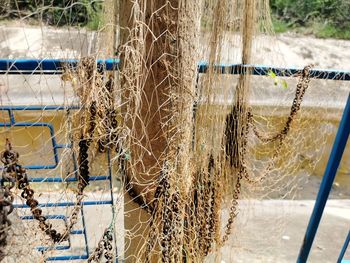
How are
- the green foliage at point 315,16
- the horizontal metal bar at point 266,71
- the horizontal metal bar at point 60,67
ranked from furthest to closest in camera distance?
1. the green foliage at point 315,16
2. the horizontal metal bar at point 266,71
3. the horizontal metal bar at point 60,67

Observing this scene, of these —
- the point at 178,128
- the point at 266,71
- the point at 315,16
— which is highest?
the point at 266,71

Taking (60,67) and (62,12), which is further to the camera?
(60,67)

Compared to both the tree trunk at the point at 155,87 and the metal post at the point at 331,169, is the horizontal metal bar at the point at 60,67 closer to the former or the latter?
the tree trunk at the point at 155,87

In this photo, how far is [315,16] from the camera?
31.5 feet

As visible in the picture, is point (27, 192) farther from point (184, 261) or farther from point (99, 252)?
point (184, 261)

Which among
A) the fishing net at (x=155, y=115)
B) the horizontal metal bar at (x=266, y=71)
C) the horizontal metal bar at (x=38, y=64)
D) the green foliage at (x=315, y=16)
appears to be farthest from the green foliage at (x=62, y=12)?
the green foliage at (x=315, y=16)

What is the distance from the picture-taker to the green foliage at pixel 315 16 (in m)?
9.19

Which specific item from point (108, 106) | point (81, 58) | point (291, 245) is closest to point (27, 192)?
point (108, 106)

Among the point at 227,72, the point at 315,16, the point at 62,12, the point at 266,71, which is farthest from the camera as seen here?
the point at 315,16

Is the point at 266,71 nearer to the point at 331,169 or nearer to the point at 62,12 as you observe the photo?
the point at 331,169

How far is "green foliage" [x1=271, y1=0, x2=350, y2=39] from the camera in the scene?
919 cm

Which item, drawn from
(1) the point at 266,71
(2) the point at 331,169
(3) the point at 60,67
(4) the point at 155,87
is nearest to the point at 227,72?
(1) the point at 266,71

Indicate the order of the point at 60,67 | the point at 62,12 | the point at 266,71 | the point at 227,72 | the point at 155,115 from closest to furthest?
1. the point at 62,12
2. the point at 155,115
3. the point at 60,67
4. the point at 227,72
5. the point at 266,71

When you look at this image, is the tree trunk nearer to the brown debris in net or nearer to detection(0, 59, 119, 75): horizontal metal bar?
the brown debris in net
